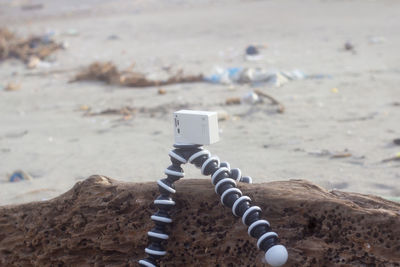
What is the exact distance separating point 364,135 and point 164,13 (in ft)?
43.9

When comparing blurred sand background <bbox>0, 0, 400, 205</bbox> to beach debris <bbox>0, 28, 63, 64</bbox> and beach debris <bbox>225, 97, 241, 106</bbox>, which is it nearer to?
beach debris <bbox>225, 97, 241, 106</bbox>

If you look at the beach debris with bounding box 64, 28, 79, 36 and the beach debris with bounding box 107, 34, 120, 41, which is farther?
the beach debris with bounding box 64, 28, 79, 36

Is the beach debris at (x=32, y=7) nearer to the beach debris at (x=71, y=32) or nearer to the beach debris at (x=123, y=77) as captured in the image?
the beach debris at (x=71, y=32)

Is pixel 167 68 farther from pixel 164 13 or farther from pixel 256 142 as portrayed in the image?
pixel 164 13

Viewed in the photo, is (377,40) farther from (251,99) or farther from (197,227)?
(197,227)

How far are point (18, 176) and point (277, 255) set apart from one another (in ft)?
10.6

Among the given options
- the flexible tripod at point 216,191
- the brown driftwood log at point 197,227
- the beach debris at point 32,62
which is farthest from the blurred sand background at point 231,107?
the flexible tripod at point 216,191

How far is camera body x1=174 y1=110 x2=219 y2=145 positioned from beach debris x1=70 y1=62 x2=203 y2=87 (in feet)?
19.7

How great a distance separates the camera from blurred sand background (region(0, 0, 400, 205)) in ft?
14.8

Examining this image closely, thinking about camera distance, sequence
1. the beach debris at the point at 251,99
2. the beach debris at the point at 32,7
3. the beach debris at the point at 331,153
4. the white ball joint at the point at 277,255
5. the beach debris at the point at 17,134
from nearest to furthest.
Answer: the white ball joint at the point at 277,255
the beach debris at the point at 331,153
the beach debris at the point at 17,134
the beach debris at the point at 251,99
the beach debris at the point at 32,7

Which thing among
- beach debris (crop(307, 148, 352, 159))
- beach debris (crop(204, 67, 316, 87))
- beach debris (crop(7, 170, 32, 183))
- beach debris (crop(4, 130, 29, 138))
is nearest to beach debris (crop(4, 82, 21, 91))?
beach debris (crop(4, 130, 29, 138))

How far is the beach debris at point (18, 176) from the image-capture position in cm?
459

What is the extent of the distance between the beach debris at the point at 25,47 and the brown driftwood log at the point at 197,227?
9260 mm

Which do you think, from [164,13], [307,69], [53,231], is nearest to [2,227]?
[53,231]
